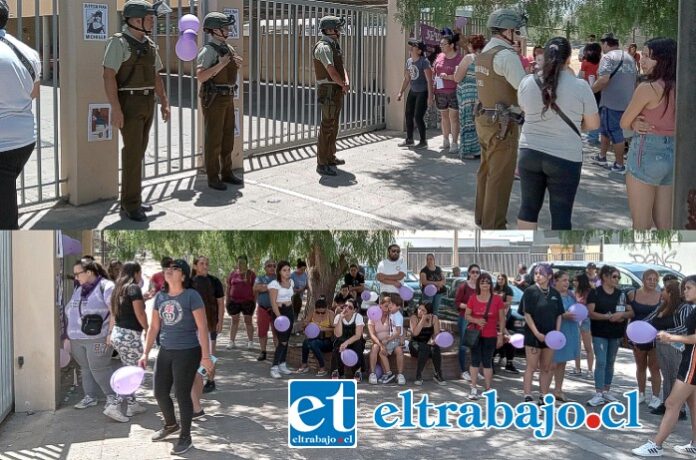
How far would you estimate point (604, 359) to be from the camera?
189 inches

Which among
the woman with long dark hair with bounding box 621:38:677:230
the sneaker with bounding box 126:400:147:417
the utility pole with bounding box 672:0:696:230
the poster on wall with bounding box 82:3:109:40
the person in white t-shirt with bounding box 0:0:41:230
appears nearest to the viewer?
the utility pole with bounding box 672:0:696:230

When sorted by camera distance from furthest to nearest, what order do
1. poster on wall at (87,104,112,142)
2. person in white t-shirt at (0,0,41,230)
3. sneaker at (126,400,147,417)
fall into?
poster on wall at (87,104,112,142) → sneaker at (126,400,147,417) → person in white t-shirt at (0,0,41,230)

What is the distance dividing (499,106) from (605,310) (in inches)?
47.7

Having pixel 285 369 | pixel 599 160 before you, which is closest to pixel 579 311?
pixel 285 369

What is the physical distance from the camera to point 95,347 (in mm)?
4852

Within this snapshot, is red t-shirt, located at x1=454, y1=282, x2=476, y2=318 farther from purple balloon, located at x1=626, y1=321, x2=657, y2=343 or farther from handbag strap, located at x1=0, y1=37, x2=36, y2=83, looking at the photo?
handbag strap, located at x1=0, y1=37, x2=36, y2=83

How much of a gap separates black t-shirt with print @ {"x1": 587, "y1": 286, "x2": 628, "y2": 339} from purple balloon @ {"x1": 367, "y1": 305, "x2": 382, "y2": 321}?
107 centimetres

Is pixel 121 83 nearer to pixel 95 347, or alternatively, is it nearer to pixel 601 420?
pixel 95 347

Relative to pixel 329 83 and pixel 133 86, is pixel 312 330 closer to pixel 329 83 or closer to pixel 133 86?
pixel 133 86

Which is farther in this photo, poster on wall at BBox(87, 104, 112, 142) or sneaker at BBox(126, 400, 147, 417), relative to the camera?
poster on wall at BBox(87, 104, 112, 142)

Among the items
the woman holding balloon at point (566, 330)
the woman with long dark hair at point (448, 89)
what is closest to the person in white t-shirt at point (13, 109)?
the woman holding balloon at point (566, 330)

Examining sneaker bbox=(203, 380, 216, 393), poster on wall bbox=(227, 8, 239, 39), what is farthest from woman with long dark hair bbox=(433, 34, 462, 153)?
sneaker bbox=(203, 380, 216, 393)

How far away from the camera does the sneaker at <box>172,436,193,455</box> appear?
181 inches

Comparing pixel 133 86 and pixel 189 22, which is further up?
pixel 189 22
